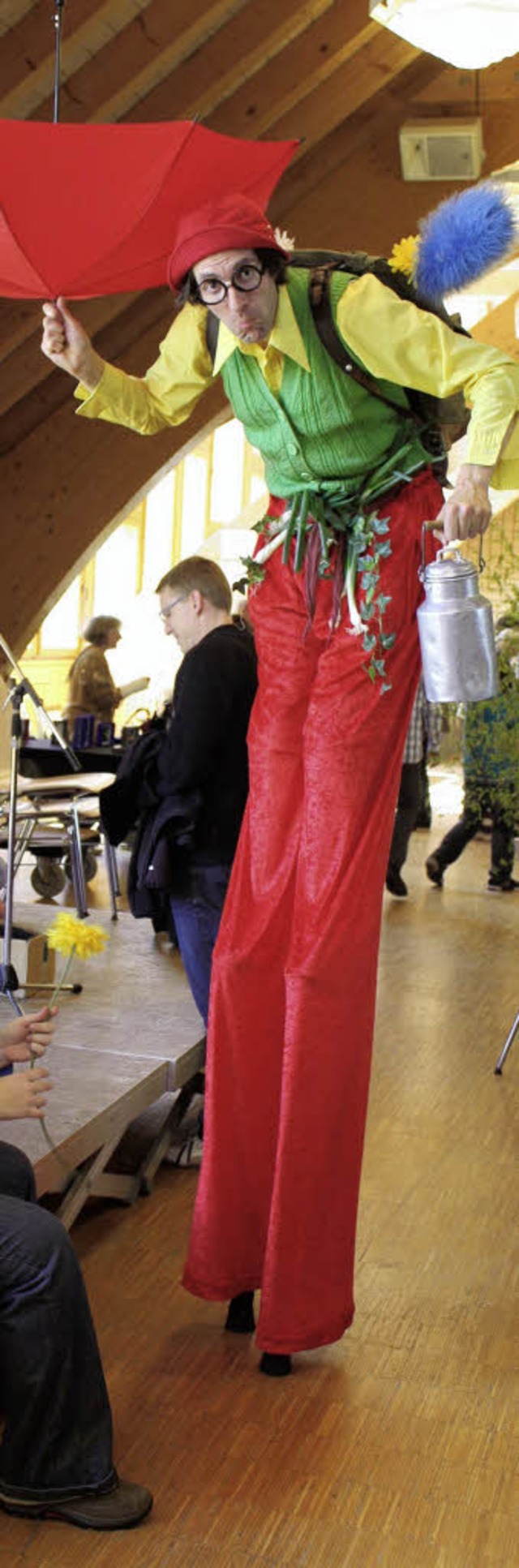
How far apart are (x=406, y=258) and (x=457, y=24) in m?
2.22

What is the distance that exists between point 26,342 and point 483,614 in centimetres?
413

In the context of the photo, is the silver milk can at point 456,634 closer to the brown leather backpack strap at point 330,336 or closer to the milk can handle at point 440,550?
the milk can handle at point 440,550

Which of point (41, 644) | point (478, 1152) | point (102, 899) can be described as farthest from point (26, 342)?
point (41, 644)

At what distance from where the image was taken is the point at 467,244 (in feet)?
8.20

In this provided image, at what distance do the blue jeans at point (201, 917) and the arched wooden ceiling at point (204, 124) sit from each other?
8.84 feet

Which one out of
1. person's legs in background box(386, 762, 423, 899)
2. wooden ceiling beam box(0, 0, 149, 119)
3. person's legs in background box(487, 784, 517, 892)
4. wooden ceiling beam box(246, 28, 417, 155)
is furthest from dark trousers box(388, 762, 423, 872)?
wooden ceiling beam box(0, 0, 149, 119)

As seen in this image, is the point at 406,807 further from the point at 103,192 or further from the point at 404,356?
the point at 404,356

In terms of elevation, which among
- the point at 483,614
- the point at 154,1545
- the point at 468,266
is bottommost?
the point at 154,1545

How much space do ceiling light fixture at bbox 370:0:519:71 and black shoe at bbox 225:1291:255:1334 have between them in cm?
327

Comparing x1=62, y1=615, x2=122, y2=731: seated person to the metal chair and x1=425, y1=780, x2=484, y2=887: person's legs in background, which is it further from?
x1=425, y1=780, x2=484, y2=887: person's legs in background

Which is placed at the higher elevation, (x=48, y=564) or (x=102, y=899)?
(x=48, y=564)

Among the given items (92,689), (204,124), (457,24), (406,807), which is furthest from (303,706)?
(92,689)

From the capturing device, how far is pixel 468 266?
2.49m

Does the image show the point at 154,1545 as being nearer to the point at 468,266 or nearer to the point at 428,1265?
the point at 428,1265
